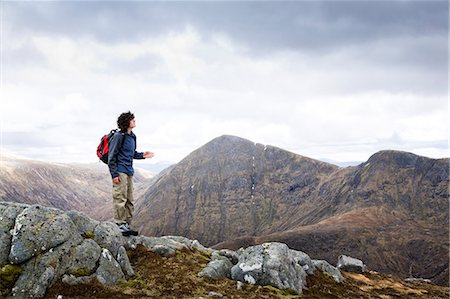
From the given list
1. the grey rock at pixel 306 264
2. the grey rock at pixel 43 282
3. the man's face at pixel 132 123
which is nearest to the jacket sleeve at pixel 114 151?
the man's face at pixel 132 123

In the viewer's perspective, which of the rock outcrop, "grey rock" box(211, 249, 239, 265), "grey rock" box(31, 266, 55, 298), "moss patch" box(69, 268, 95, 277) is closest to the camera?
"grey rock" box(31, 266, 55, 298)

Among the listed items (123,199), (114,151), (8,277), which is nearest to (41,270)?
(8,277)

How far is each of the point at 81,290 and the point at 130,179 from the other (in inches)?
255

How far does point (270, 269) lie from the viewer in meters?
20.0

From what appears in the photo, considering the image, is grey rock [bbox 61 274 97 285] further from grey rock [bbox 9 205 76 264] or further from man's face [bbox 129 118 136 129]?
man's face [bbox 129 118 136 129]

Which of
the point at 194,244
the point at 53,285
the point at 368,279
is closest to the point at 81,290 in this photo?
the point at 53,285

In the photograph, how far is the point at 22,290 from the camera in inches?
578

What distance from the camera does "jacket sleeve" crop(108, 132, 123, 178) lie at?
746 inches

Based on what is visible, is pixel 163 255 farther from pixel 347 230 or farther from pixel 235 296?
pixel 347 230

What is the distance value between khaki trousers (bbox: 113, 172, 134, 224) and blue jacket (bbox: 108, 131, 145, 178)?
34 centimetres

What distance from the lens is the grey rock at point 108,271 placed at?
16562 mm

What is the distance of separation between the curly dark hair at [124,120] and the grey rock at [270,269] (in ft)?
30.5

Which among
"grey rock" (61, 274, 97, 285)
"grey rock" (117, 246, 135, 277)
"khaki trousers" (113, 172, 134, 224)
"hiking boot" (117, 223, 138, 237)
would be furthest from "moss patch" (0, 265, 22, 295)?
"hiking boot" (117, 223, 138, 237)

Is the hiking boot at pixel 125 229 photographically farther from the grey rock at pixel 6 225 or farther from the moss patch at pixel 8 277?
the moss patch at pixel 8 277
